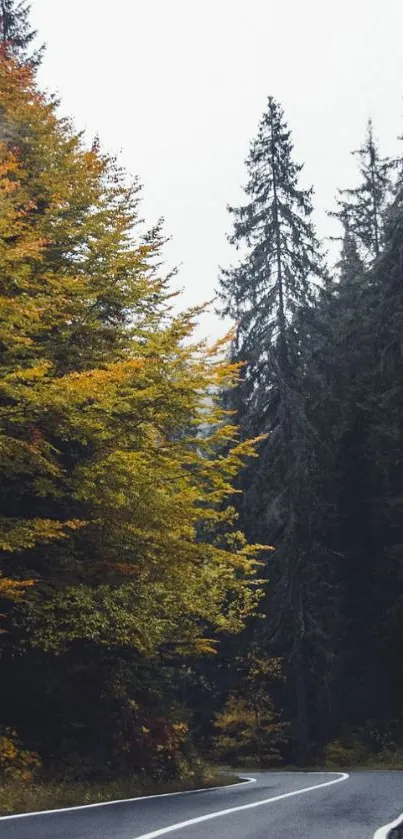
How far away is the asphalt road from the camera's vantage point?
344 inches

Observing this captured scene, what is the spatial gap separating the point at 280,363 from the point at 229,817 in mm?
21209

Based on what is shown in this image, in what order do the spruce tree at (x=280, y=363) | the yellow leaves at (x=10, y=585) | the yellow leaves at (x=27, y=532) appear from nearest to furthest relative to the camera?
the yellow leaves at (x=10, y=585), the yellow leaves at (x=27, y=532), the spruce tree at (x=280, y=363)

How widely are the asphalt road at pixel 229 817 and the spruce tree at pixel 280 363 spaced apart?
50.8 ft

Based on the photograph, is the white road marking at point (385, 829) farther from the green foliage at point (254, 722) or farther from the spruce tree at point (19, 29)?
the green foliage at point (254, 722)

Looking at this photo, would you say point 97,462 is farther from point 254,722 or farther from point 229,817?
point 254,722

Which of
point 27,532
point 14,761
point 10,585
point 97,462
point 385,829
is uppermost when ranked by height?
point 97,462

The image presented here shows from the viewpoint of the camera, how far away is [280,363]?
100 feet

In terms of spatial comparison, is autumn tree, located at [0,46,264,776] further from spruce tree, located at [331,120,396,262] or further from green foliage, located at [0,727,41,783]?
spruce tree, located at [331,120,396,262]

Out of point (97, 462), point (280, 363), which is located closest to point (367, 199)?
point (280, 363)

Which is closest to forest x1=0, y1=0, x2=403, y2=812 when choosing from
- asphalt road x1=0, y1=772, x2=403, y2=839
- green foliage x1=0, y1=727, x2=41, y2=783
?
green foliage x1=0, y1=727, x2=41, y2=783

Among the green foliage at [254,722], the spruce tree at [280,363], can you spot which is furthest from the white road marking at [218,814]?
the green foliage at [254,722]

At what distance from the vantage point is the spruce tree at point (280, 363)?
99.1 ft

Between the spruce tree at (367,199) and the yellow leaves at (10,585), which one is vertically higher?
the spruce tree at (367,199)

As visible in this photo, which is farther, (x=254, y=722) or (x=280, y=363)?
(x=254, y=722)
